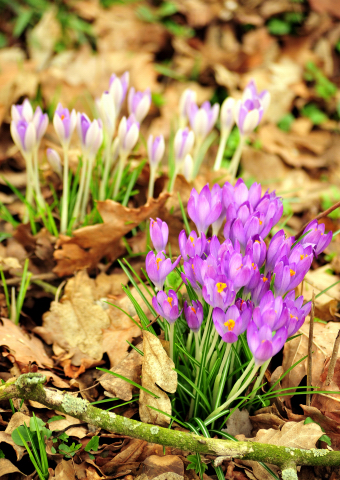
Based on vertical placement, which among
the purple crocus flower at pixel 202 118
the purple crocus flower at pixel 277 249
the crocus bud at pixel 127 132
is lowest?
the purple crocus flower at pixel 277 249

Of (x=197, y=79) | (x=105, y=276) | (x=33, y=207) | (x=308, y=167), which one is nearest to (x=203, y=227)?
(x=105, y=276)

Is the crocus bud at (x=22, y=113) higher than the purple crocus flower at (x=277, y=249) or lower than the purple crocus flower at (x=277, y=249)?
higher

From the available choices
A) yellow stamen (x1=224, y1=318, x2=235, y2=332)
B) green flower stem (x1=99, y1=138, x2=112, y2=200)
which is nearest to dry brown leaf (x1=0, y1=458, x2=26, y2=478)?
yellow stamen (x1=224, y1=318, x2=235, y2=332)

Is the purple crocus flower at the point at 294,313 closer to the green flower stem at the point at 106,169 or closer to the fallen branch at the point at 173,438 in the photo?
the fallen branch at the point at 173,438

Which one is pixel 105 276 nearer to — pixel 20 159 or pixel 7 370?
pixel 7 370

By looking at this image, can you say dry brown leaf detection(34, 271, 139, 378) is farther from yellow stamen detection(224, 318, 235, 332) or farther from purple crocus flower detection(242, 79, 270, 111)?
purple crocus flower detection(242, 79, 270, 111)

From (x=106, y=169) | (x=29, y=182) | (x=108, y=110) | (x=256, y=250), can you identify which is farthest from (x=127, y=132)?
(x=256, y=250)

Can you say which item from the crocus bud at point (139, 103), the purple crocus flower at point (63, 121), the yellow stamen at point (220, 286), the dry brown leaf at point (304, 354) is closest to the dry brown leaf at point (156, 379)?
the yellow stamen at point (220, 286)
